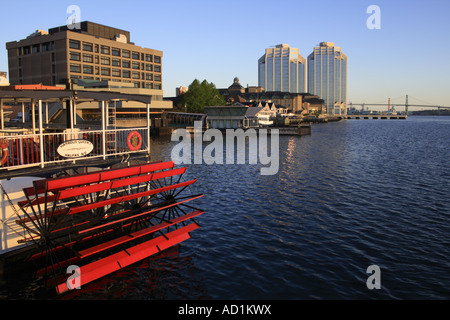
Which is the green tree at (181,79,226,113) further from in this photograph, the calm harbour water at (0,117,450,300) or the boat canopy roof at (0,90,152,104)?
the boat canopy roof at (0,90,152,104)

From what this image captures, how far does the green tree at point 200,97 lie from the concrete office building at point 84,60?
40.2 ft

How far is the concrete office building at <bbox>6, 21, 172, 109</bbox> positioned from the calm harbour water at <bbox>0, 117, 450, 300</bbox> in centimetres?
8552

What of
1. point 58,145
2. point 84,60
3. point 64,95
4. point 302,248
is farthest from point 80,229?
point 84,60

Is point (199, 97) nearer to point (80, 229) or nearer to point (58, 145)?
point (58, 145)

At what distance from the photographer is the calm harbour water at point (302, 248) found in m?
14.1

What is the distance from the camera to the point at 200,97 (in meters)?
137

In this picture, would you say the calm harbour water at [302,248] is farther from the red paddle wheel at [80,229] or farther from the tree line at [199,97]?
the tree line at [199,97]

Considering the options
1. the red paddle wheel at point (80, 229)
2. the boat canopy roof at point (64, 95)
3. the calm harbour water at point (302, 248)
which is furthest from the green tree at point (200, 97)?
the red paddle wheel at point (80, 229)

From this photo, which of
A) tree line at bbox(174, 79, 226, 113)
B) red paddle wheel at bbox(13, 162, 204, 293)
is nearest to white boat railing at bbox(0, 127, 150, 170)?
red paddle wheel at bbox(13, 162, 204, 293)

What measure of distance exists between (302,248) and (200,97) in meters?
123

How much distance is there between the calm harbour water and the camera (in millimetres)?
14062

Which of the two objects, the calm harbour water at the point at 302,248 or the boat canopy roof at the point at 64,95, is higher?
the boat canopy roof at the point at 64,95

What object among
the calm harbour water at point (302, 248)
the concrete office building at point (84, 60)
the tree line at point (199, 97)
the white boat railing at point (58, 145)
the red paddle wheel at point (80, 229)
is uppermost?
the concrete office building at point (84, 60)
